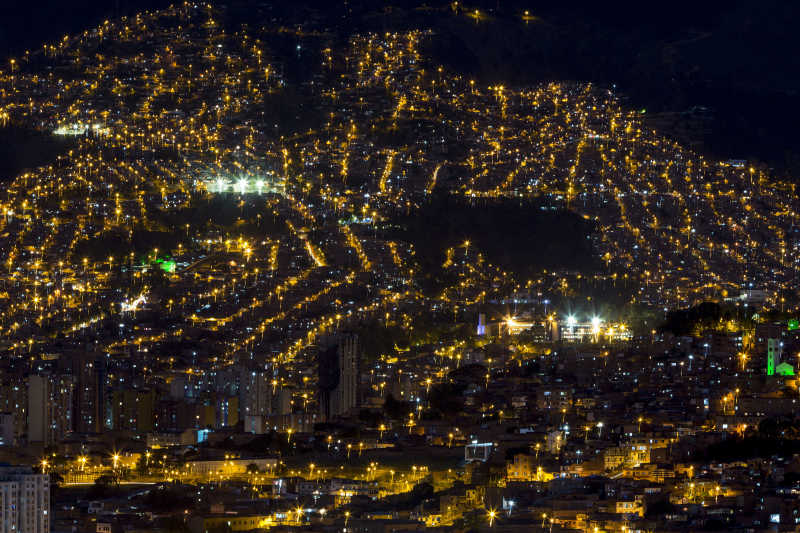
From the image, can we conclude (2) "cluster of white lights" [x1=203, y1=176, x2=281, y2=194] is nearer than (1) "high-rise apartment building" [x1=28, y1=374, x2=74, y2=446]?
No

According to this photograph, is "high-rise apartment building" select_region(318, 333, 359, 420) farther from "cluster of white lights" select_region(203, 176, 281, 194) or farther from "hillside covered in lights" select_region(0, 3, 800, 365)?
"cluster of white lights" select_region(203, 176, 281, 194)

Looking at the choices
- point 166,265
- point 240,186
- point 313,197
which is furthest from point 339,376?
point 240,186

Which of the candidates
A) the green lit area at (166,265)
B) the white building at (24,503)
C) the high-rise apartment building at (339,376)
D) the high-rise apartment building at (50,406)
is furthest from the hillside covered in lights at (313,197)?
the white building at (24,503)

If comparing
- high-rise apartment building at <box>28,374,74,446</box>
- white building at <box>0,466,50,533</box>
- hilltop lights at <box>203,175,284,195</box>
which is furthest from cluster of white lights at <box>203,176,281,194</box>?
white building at <box>0,466,50,533</box>

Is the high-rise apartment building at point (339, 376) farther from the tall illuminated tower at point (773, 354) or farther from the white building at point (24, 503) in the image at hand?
the white building at point (24, 503)

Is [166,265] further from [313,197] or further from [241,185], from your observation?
[313,197]

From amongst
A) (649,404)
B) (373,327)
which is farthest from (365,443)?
(373,327)

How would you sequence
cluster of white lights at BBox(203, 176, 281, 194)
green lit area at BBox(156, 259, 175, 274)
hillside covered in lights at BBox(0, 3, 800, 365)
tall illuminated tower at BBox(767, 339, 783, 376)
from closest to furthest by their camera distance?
1. tall illuminated tower at BBox(767, 339, 783, 376)
2. hillside covered in lights at BBox(0, 3, 800, 365)
3. green lit area at BBox(156, 259, 175, 274)
4. cluster of white lights at BBox(203, 176, 281, 194)

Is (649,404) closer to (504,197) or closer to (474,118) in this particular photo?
(504,197)
